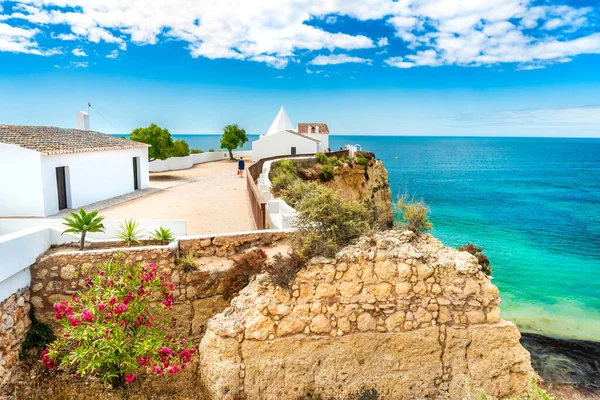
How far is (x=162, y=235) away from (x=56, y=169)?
8884mm

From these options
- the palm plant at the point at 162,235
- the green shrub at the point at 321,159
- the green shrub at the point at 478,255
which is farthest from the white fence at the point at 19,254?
the green shrub at the point at 321,159

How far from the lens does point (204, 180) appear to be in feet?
83.7

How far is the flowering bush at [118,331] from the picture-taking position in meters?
6.28

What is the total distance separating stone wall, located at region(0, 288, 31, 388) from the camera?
22.4 feet

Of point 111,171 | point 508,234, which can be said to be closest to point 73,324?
point 111,171

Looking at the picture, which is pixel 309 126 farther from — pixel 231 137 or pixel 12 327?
pixel 12 327

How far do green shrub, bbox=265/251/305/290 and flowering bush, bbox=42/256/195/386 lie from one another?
1.96 m

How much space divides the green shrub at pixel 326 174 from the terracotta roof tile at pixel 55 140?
496 inches

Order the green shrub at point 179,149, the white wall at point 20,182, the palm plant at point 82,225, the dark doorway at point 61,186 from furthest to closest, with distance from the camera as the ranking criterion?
the green shrub at point 179,149 < the dark doorway at point 61,186 < the white wall at point 20,182 < the palm plant at point 82,225

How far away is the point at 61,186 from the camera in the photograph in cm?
1539

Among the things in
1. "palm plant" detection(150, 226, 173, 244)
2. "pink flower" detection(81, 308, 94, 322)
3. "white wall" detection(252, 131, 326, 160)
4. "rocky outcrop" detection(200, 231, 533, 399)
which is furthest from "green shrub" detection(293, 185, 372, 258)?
"white wall" detection(252, 131, 326, 160)

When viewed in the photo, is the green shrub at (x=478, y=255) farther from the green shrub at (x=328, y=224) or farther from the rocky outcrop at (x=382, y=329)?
the green shrub at (x=328, y=224)

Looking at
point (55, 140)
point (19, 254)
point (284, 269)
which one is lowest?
point (284, 269)

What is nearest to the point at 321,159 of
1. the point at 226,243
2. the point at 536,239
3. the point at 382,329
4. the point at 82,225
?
the point at 536,239
